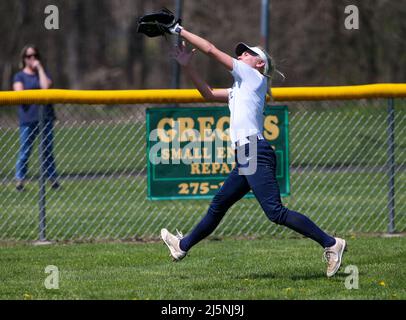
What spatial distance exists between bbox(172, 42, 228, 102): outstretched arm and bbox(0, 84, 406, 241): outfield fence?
1512 millimetres

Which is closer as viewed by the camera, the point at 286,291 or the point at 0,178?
the point at 286,291

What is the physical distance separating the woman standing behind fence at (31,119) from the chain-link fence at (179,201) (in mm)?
161

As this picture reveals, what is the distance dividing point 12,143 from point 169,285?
499 centimetres

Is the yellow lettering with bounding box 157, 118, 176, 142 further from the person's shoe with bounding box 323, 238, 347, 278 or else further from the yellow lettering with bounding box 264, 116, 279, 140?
the person's shoe with bounding box 323, 238, 347, 278

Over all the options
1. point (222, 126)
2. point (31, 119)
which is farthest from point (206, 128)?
point (31, 119)

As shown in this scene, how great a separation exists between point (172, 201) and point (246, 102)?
435 centimetres

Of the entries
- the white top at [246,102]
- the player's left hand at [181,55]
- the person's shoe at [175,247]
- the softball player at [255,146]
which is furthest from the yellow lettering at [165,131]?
the player's left hand at [181,55]

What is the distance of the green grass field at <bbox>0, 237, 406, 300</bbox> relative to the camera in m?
6.70

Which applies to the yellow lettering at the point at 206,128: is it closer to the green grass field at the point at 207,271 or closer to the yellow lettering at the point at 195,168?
the yellow lettering at the point at 195,168

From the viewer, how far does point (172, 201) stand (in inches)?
443

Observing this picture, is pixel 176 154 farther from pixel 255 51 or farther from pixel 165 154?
pixel 255 51
